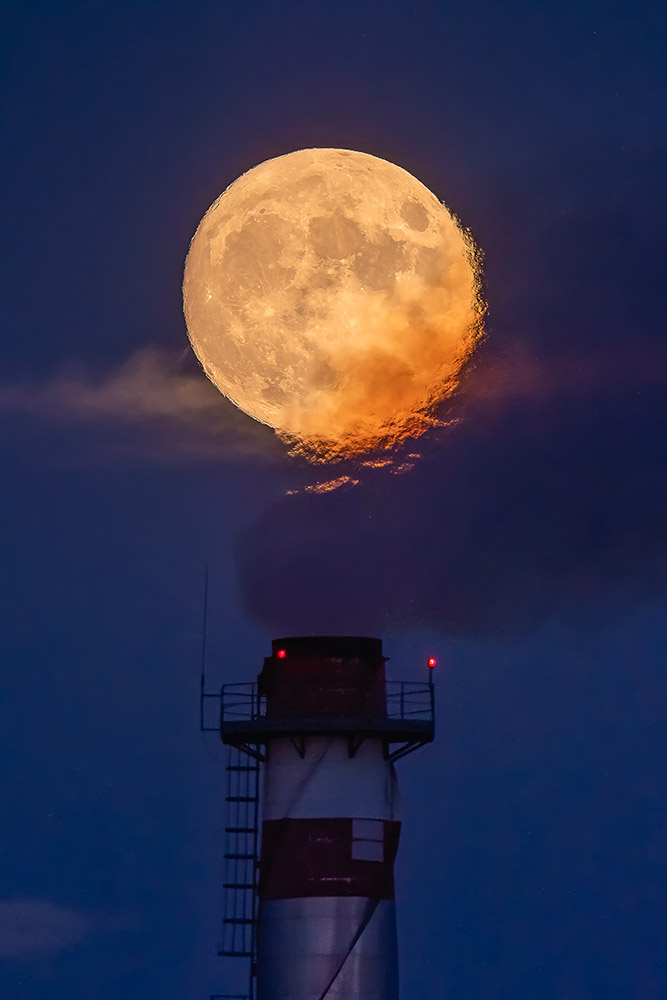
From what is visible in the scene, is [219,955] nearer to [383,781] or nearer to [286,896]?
[286,896]

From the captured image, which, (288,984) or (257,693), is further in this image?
(257,693)

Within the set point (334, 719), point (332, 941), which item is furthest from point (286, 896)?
point (334, 719)

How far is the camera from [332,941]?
149 feet

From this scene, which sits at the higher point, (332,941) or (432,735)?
(432,735)

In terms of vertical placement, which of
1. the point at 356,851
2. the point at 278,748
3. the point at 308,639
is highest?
the point at 308,639

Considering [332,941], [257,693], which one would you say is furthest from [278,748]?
[332,941]

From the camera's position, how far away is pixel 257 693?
4834 centimetres

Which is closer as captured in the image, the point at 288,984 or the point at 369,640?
the point at 288,984

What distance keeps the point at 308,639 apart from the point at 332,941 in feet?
28.8

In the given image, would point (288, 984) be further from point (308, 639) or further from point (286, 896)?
point (308, 639)

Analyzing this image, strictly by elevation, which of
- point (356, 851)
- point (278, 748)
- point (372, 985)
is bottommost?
point (372, 985)

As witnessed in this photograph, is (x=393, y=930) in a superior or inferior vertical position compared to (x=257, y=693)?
inferior

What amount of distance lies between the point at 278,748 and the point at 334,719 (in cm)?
204

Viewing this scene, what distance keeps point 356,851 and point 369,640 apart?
629cm
